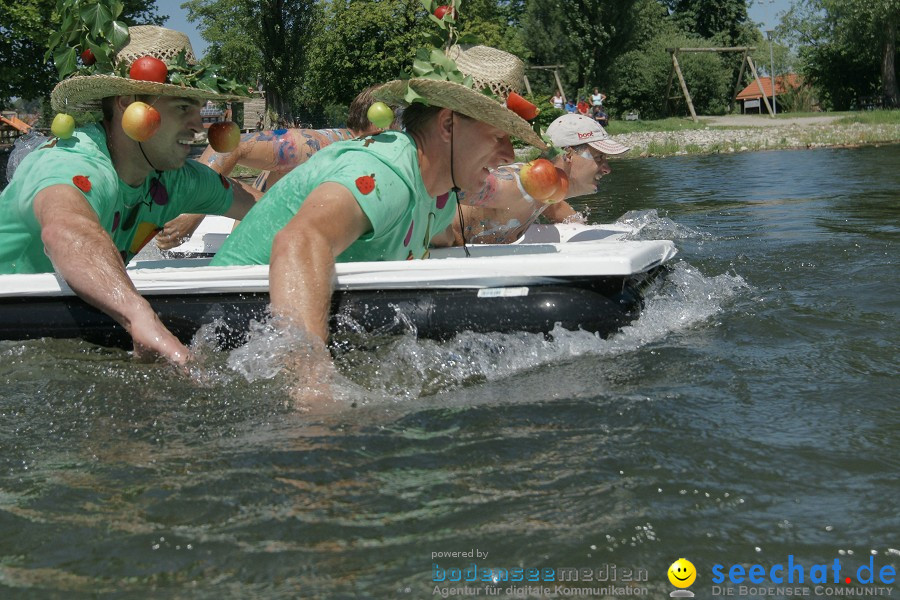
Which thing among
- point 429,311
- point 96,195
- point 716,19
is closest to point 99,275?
point 96,195

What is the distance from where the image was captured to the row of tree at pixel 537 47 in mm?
24391

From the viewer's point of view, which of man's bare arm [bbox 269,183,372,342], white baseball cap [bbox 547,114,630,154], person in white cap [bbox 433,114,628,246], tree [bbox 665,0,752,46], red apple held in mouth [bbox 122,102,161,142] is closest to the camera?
man's bare arm [bbox 269,183,372,342]

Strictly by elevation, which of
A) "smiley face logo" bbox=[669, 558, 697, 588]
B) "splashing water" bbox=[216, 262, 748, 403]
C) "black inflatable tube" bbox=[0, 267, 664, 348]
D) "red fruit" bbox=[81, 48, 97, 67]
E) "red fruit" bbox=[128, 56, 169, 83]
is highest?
"red fruit" bbox=[81, 48, 97, 67]

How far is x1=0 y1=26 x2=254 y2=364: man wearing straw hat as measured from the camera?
3.28 meters

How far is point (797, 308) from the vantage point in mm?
4430

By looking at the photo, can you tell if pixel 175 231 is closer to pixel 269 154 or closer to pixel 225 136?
pixel 269 154

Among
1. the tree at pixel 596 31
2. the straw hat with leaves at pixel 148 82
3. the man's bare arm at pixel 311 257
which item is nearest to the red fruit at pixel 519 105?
the man's bare arm at pixel 311 257

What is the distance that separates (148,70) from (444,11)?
1129 mm

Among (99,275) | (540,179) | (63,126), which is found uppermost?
(63,126)

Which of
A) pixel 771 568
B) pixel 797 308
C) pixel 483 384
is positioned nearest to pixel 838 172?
pixel 797 308

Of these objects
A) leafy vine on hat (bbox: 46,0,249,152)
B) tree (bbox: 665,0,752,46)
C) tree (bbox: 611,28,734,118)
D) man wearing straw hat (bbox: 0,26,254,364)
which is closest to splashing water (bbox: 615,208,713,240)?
man wearing straw hat (bbox: 0,26,254,364)

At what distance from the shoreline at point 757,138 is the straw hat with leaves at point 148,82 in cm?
1572

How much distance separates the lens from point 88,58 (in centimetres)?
402

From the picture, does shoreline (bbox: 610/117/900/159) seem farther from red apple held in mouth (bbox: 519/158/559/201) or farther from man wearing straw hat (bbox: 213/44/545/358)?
man wearing straw hat (bbox: 213/44/545/358)
